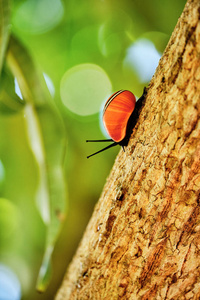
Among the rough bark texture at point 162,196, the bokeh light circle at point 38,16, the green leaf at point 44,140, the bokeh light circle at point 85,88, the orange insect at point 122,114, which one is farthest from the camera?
the bokeh light circle at point 85,88

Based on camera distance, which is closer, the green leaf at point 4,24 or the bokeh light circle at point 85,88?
the green leaf at point 4,24

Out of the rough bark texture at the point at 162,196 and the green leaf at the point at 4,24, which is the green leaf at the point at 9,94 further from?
the rough bark texture at the point at 162,196

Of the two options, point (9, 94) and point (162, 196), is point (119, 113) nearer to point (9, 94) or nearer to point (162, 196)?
point (162, 196)

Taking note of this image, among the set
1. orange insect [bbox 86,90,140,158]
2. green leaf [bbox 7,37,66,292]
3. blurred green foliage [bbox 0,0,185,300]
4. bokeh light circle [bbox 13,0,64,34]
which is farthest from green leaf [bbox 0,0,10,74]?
bokeh light circle [bbox 13,0,64,34]

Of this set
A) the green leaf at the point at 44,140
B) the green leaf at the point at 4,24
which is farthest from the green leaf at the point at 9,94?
the green leaf at the point at 4,24

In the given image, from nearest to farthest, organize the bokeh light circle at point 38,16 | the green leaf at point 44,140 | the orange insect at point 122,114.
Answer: the orange insect at point 122,114, the green leaf at point 44,140, the bokeh light circle at point 38,16

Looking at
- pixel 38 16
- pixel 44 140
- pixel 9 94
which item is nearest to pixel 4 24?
pixel 9 94

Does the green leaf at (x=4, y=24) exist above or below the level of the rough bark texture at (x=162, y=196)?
above

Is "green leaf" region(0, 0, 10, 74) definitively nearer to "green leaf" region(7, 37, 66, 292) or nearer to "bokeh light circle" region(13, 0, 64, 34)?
"green leaf" region(7, 37, 66, 292)
